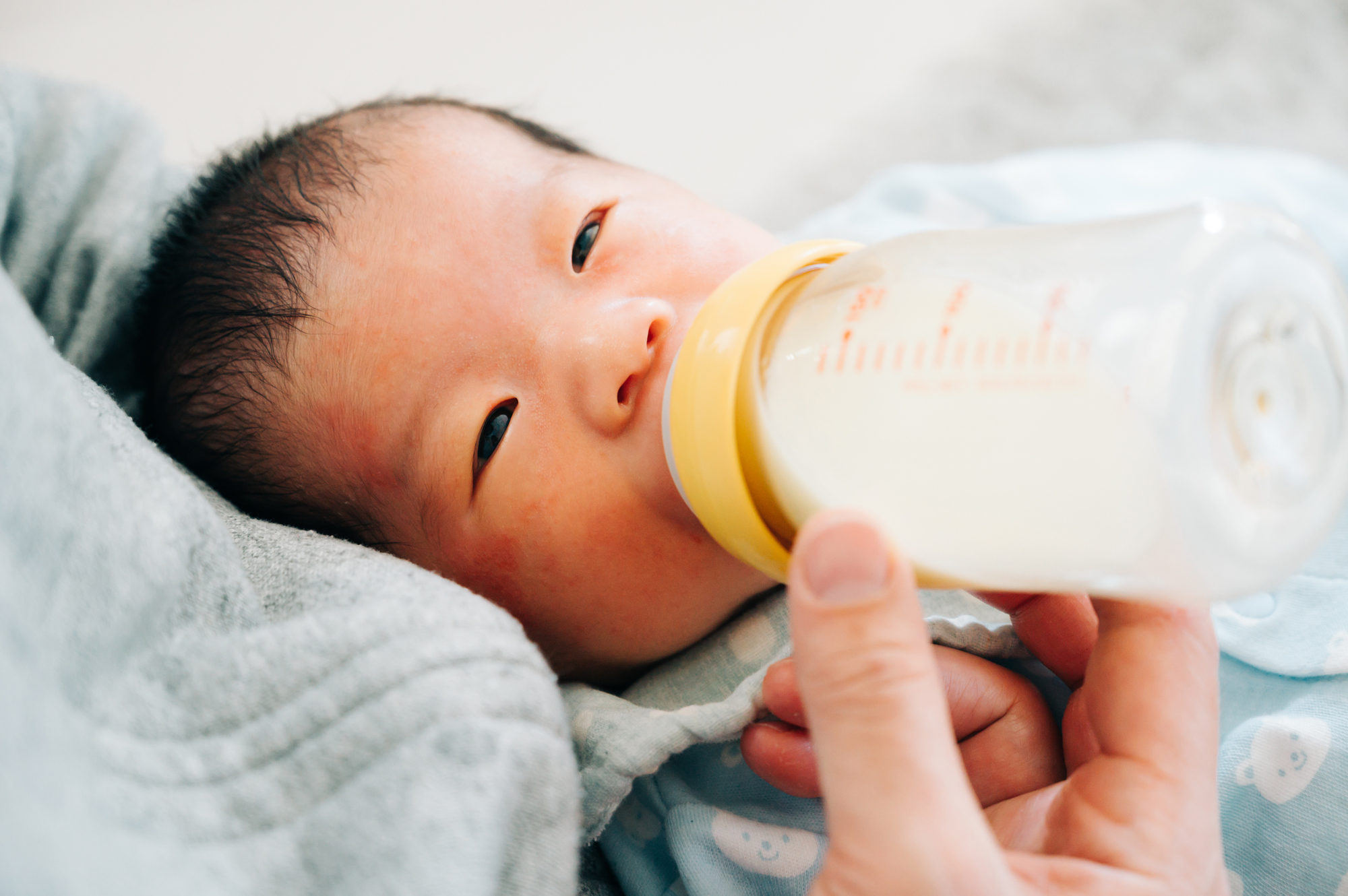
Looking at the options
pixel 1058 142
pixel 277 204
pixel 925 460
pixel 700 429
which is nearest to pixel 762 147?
pixel 1058 142

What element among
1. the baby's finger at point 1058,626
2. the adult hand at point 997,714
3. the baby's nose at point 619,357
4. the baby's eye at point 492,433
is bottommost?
the adult hand at point 997,714

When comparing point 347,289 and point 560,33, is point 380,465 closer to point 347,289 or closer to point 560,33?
point 347,289

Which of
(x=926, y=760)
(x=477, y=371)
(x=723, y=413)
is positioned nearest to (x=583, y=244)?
(x=477, y=371)

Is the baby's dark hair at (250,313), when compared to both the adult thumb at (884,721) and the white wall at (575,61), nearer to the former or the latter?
the adult thumb at (884,721)

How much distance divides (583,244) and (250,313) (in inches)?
11.6

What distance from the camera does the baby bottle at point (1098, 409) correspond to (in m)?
0.42

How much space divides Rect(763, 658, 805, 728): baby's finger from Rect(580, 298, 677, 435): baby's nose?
22 centimetres

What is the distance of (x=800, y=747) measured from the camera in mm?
692

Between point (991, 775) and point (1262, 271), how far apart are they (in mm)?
424

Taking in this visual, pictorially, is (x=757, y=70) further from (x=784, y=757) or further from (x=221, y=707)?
(x=221, y=707)

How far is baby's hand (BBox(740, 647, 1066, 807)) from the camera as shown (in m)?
0.68

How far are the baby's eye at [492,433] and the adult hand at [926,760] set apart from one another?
35 centimetres

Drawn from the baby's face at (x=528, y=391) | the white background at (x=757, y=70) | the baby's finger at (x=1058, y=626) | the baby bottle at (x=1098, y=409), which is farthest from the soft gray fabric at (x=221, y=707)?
the white background at (x=757, y=70)

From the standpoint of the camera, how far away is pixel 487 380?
0.73 metres
